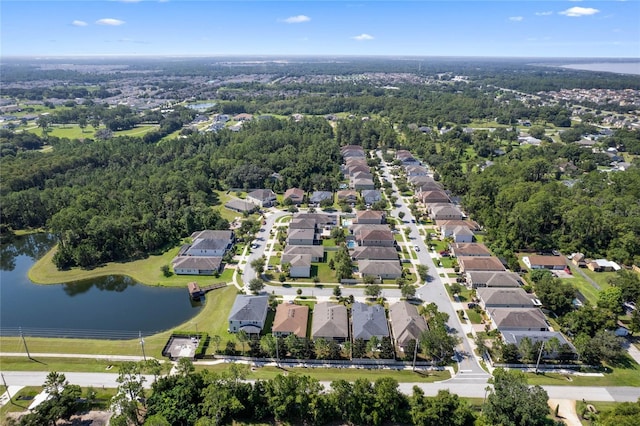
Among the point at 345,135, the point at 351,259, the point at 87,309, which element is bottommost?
the point at 87,309

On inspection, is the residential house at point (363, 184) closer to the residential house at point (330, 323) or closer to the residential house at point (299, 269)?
the residential house at point (299, 269)

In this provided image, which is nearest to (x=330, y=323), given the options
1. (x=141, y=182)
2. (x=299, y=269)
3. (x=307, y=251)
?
(x=299, y=269)

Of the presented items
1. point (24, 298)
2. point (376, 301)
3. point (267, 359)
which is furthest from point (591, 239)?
point (24, 298)

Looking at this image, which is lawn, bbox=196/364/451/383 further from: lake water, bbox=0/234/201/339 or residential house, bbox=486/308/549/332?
lake water, bbox=0/234/201/339

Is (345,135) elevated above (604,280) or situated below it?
above

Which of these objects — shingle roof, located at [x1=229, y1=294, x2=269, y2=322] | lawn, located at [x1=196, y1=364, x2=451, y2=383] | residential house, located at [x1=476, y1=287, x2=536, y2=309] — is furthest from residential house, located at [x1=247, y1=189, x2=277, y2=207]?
residential house, located at [x1=476, y1=287, x2=536, y2=309]

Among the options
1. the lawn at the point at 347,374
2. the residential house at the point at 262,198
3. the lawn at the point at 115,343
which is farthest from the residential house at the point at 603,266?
the residential house at the point at 262,198

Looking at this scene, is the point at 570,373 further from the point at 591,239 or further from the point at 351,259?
the point at 591,239

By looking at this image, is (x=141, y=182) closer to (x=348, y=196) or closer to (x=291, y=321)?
(x=348, y=196)
